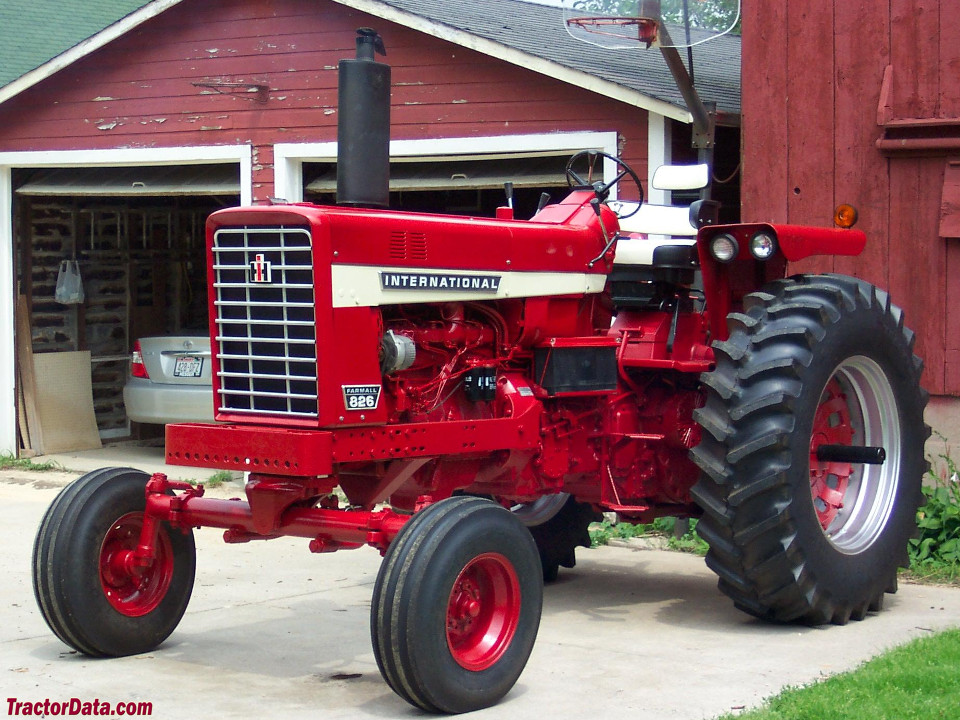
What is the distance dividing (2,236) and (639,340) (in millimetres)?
7188

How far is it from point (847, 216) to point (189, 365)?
18.4 ft

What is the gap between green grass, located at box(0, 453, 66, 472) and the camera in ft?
37.3

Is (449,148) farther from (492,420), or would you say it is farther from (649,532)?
(492,420)

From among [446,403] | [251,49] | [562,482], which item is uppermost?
[251,49]

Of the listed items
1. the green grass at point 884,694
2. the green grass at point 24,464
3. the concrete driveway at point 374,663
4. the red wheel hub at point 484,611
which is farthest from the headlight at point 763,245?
the green grass at point 24,464

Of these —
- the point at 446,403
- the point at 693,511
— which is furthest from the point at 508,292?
the point at 693,511

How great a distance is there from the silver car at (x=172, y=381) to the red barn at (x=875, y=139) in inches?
192

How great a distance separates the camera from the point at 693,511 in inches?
257

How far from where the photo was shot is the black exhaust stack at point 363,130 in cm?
565

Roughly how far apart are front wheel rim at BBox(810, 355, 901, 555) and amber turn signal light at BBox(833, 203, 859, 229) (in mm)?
1583

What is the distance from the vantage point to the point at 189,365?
11.2m

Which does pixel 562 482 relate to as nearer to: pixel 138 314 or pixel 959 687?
pixel 959 687

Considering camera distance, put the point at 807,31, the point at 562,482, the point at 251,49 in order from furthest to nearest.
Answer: the point at 251,49, the point at 807,31, the point at 562,482

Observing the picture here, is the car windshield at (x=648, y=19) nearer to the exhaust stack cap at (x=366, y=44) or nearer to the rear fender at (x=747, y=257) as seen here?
the rear fender at (x=747, y=257)
